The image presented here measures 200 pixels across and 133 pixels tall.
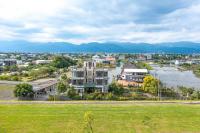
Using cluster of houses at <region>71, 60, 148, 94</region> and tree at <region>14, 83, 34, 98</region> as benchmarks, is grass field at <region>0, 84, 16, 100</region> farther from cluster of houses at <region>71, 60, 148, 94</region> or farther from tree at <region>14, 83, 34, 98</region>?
cluster of houses at <region>71, 60, 148, 94</region>

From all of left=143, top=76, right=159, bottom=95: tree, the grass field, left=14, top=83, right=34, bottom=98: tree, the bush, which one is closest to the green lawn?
left=14, top=83, right=34, bottom=98: tree

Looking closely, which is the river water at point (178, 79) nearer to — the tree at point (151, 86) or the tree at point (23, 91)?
the tree at point (151, 86)

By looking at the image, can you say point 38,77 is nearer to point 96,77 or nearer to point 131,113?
point 96,77

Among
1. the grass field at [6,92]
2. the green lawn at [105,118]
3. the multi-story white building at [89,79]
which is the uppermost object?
the multi-story white building at [89,79]

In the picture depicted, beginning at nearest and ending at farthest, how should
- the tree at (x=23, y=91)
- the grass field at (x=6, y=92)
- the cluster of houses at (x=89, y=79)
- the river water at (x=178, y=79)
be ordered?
the tree at (x=23, y=91), the grass field at (x=6, y=92), the cluster of houses at (x=89, y=79), the river water at (x=178, y=79)

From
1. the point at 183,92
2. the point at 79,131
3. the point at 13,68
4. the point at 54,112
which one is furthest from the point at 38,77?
the point at 79,131

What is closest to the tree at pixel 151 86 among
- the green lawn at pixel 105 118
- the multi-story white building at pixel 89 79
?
the multi-story white building at pixel 89 79
